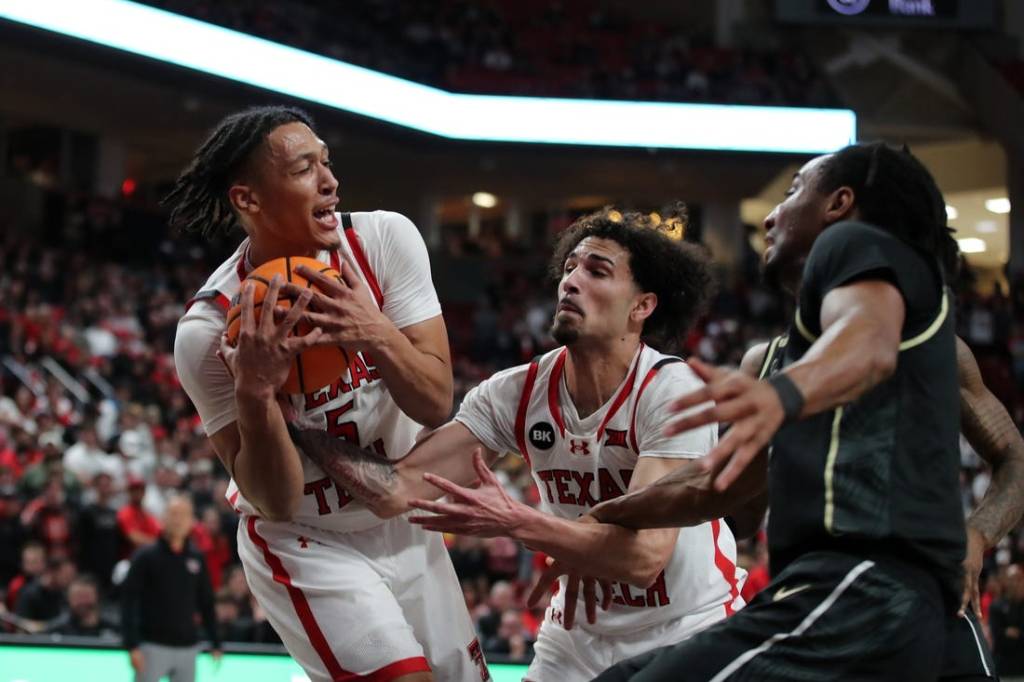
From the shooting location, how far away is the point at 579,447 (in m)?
3.96

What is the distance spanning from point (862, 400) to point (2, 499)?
9377mm

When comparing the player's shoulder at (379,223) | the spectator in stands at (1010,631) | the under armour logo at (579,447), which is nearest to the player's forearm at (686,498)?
the under armour logo at (579,447)

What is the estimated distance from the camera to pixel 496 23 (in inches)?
952

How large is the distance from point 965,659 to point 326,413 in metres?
1.81

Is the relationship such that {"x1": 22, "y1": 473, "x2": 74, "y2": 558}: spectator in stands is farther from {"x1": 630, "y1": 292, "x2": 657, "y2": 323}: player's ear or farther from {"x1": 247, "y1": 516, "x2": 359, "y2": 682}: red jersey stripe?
{"x1": 630, "y1": 292, "x2": 657, "y2": 323}: player's ear

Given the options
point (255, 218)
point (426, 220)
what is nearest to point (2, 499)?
point (255, 218)

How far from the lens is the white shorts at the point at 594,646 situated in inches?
155

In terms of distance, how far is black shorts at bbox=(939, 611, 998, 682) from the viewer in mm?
3135

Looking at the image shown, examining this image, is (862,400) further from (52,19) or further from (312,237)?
(52,19)

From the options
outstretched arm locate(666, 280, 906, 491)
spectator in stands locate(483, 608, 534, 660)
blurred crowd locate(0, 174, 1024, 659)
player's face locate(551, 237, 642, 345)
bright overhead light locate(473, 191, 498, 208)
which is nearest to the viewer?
outstretched arm locate(666, 280, 906, 491)

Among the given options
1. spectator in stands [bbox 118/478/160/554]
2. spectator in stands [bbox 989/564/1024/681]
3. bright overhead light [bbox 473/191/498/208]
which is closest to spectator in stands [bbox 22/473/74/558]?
spectator in stands [bbox 118/478/160/554]

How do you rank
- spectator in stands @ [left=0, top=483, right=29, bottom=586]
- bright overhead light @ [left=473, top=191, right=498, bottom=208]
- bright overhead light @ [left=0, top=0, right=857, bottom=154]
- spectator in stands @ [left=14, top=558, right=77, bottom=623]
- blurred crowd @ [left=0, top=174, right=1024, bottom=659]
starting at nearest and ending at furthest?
spectator in stands @ [left=14, top=558, right=77, bottom=623]
blurred crowd @ [left=0, top=174, right=1024, bottom=659]
spectator in stands @ [left=0, top=483, right=29, bottom=586]
bright overhead light @ [left=0, top=0, right=857, bottom=154]
bright overhead light @ [left=473, top=191, right=498, bottom=208]

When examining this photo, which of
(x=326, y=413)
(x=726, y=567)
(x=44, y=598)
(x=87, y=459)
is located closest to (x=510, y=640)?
(x=44, y=598)

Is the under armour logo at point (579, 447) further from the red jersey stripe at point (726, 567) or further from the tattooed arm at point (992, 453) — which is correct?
the tattooed arm at point (992, 453)
